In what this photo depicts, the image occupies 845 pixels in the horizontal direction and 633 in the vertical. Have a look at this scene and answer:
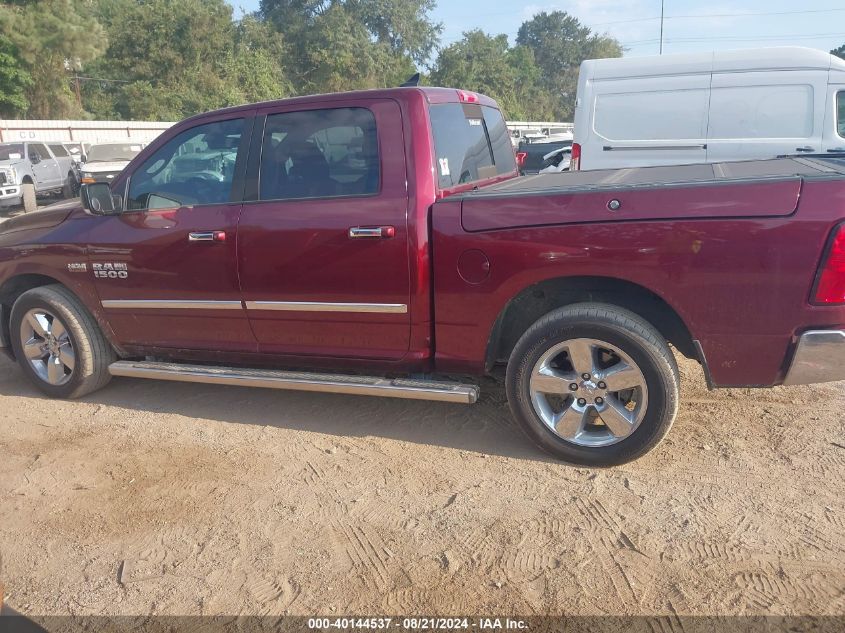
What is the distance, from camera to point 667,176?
3746 millimetres

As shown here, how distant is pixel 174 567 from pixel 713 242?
107 inches

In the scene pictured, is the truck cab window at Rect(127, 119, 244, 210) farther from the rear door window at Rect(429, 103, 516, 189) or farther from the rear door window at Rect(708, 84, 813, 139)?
the rear door window at Rect(708, 84, 813, 139)

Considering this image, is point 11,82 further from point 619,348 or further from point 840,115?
point 619,348

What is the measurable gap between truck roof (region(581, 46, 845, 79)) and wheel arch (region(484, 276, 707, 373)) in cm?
551

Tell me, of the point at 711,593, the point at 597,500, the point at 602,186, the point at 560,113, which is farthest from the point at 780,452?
the point at 560,113

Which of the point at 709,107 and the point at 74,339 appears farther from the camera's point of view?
the point at 709,107

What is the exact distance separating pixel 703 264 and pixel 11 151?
19.0 metres

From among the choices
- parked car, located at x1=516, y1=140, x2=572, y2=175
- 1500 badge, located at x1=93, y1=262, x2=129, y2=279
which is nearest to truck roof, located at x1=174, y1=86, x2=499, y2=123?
1500 badge, located at x1=93, y1=262, x2=129, y2=279

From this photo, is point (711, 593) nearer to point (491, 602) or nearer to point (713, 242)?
point (491, 602)

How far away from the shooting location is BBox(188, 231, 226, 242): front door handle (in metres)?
3.99

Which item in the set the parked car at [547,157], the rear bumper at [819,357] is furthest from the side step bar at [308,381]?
the parked car at [547,157]

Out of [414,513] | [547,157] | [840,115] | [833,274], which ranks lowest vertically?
[414,513]

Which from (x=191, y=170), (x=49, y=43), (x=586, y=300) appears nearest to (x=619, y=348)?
(x=586, y=300)

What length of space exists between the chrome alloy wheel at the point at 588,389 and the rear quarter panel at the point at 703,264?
1.12 ft
